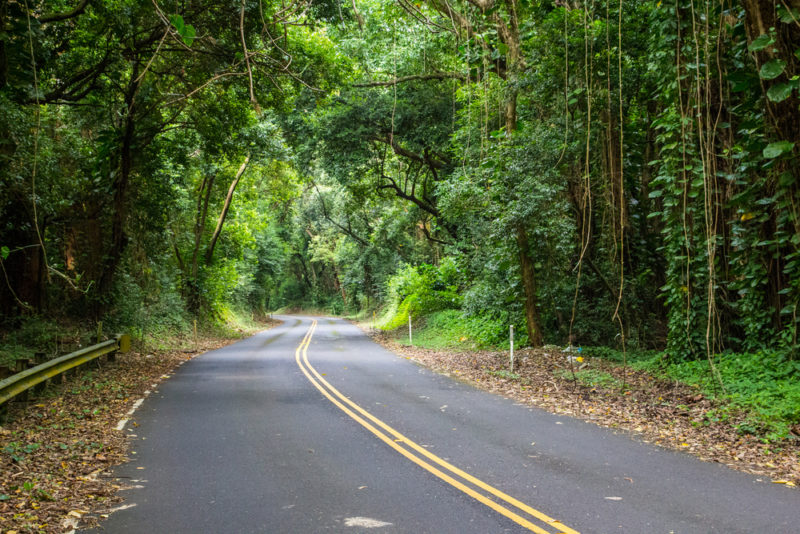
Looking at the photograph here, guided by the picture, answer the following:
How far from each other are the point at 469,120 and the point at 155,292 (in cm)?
1370

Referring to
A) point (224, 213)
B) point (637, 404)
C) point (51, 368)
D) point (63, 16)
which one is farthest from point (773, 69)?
point (224, 213)

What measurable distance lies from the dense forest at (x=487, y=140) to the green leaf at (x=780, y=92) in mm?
72

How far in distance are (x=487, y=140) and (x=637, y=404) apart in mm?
8270

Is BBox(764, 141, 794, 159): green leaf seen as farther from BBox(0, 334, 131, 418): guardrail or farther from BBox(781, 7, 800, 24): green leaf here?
BBox(0, 334, 131, 418): guardrail

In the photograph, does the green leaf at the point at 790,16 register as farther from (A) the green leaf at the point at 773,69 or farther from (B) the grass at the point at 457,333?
(B) the grass at the point at 457,333

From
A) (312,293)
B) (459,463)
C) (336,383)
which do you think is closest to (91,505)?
(459,463)

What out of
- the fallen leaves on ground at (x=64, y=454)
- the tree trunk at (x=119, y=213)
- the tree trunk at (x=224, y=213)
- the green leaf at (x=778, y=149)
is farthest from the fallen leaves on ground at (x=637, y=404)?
the tree trunk at (x=224, y=213)

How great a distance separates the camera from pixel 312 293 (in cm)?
7531

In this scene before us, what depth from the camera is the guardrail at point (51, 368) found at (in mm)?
7660

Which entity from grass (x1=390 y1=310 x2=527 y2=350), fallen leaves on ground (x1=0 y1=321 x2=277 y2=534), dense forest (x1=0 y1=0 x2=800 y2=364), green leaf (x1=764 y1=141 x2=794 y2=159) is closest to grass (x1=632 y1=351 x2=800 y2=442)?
dense forest (x1=0 y1=0 x2=800 y2=364)

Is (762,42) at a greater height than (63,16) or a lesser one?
lesser

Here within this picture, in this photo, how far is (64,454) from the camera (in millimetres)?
6633

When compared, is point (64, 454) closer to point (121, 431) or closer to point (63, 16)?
point (121, 431)

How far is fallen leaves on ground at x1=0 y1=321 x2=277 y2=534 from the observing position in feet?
15.9
